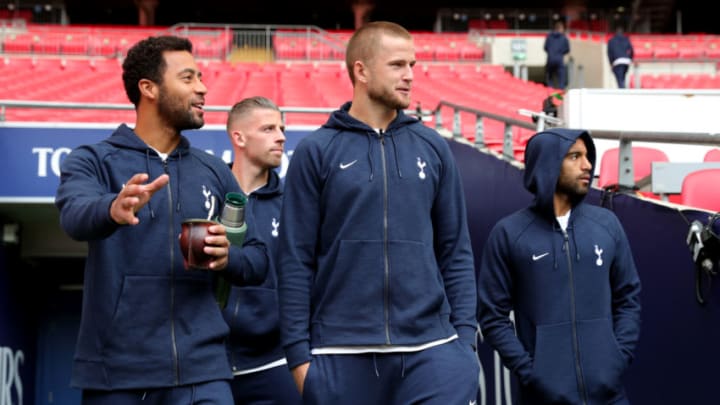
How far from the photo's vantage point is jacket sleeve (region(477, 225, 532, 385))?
422 centimetres

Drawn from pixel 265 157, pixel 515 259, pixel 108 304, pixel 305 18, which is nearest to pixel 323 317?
pixel 108 304

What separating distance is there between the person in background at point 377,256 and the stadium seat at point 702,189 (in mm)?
2115

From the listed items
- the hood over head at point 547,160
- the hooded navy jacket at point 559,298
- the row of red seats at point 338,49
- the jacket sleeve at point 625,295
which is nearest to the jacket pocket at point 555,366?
the hooded navy jacket at point 559,298

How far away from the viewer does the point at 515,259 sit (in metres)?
4.35

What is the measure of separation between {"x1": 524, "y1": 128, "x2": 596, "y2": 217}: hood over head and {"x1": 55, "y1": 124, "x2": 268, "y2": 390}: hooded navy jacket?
A: 1.52 metres

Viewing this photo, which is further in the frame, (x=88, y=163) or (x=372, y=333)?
(x=88, y=163)

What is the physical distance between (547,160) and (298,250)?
162 cm

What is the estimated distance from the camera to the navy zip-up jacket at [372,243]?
3162mm

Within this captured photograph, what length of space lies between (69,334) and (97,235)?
1047cm

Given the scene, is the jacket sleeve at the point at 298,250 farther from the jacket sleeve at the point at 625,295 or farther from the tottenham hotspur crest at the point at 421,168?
the jacket sleeve at the point at 625,295

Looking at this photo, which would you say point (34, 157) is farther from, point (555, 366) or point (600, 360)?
point (600, 360)

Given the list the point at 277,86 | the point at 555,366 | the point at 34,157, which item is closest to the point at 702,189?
the point at 555,366

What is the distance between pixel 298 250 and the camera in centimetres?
327

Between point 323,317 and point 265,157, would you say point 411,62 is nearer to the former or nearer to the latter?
point 323,317
